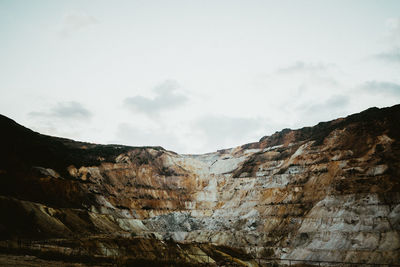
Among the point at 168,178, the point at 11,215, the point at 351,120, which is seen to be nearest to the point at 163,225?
the point at 168,178

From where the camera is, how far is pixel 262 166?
90.6m

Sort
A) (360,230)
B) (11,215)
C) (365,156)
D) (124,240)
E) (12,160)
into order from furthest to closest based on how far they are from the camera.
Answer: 1. (365,156)
2. (12,160)
3. (360,230)
4. (124,240)
5. (11,215)

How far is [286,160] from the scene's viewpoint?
85.6 m

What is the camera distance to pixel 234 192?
88.6 meters

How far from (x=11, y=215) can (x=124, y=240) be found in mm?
13749

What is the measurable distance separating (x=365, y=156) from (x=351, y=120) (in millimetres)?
16405

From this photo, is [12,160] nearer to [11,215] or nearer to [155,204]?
[11,215]

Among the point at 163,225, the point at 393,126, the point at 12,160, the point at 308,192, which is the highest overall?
the point at 393,126

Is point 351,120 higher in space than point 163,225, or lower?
higher

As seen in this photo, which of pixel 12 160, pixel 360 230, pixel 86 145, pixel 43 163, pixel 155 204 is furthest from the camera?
pixel 86 145

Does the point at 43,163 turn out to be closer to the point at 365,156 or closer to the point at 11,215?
the point at 11,215

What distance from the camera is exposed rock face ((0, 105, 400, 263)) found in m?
52.4

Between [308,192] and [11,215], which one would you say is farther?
[308,192]

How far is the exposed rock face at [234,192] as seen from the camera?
5244cm
